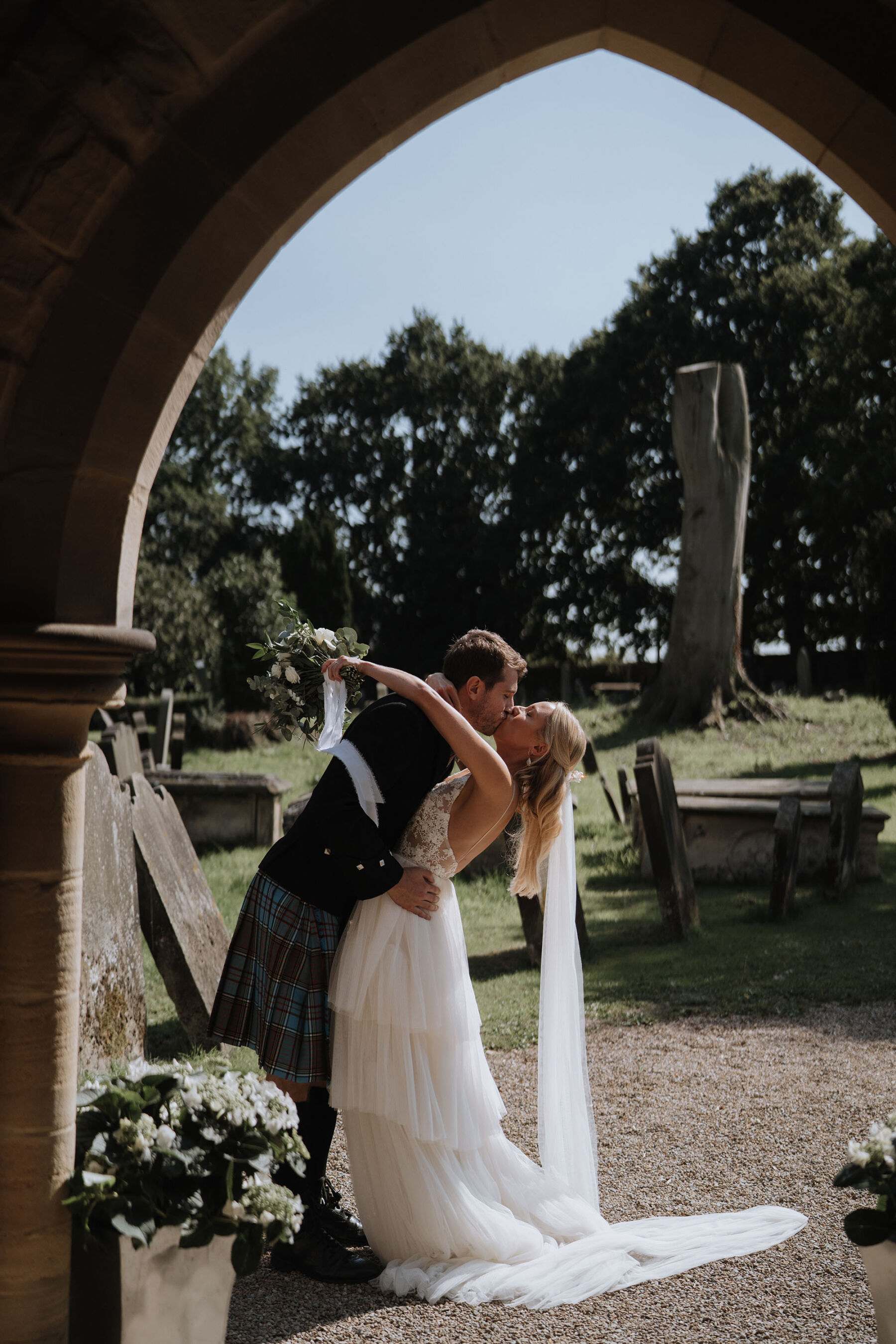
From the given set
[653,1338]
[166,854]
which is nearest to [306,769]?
[166,854]

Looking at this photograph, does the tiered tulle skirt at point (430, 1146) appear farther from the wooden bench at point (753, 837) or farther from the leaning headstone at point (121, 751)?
the leaning headstone at point (121, 751)

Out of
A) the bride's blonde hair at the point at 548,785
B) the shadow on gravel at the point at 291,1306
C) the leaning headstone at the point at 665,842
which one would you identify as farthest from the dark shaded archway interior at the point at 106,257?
the leaning headstone at the point at 665,842

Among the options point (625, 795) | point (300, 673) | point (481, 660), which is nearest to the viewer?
point (481, 660)

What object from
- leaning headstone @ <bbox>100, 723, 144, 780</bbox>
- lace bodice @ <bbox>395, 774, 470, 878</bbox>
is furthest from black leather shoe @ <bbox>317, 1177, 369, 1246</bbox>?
leaning headstone @ <bbox>100, 723, 144, 780</bbox>

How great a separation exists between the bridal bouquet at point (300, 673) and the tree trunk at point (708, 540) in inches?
616

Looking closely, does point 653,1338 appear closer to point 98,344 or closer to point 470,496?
point 98,344

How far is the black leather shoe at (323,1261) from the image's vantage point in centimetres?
344

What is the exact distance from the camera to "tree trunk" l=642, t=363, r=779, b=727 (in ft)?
63.6

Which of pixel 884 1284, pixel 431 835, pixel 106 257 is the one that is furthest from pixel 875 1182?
pixel 106 257

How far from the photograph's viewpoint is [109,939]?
5.28 meters

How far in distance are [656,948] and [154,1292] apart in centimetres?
567

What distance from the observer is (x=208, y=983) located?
589cm

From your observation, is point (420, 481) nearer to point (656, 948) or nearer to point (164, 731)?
point (164, 731)

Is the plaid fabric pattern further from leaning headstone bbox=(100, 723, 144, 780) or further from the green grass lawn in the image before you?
leaning headstone bbox=(100, 723, 144, 780)
